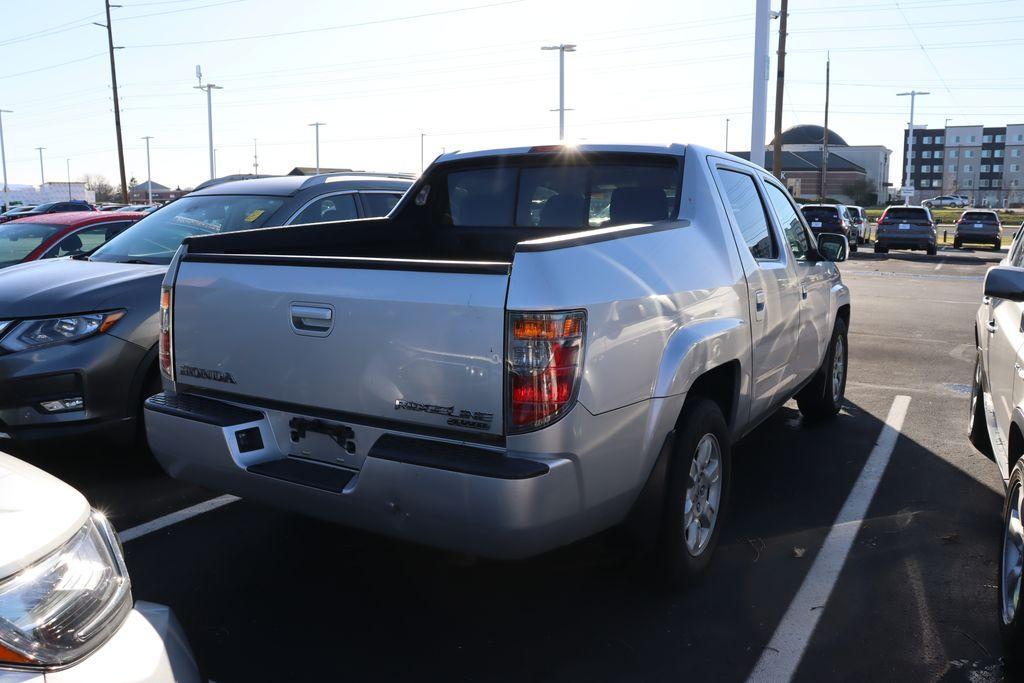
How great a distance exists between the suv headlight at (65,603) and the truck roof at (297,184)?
16.0 ft

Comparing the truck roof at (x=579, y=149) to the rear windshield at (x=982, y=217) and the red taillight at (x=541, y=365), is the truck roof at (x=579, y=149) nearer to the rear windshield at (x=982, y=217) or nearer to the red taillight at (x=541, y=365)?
the red taillight at (x=541, y=365)

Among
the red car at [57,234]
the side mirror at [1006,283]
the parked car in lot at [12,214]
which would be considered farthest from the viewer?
the parked car in lot at [12,214]

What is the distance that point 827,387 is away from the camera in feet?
21.9

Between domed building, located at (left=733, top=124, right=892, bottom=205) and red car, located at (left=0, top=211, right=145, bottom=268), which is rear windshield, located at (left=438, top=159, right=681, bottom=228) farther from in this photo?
domed building, located at (left=733, top=124, right=892, bottom=205)

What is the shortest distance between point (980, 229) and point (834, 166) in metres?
82.9

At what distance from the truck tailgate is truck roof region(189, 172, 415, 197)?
3.06m

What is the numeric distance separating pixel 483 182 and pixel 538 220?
0.44 metres

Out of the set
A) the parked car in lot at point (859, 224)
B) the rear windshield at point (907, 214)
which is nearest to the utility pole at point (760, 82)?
the rear windshield at point (907, 214)

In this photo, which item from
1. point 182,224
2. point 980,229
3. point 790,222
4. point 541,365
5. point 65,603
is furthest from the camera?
point 980,229

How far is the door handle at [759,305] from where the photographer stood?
179 inches

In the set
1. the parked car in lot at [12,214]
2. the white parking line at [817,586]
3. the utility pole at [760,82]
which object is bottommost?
Result: the white parking line at [817,586]

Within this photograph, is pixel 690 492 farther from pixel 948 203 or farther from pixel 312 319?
pixel 948 203

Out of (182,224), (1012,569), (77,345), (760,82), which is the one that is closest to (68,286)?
(77,345)

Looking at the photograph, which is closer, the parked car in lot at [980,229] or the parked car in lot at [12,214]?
the parked car in lot at [12,214]
